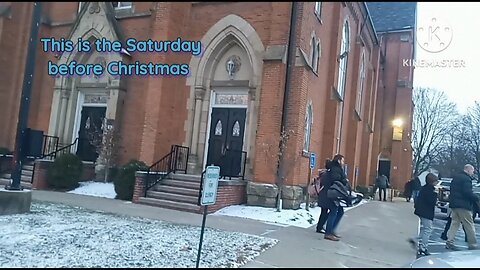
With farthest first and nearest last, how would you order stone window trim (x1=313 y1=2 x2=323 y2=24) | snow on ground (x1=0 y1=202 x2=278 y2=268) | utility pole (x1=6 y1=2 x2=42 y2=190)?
stone window trim (x1=313 y1=2 x2=323 y2=24), utility pole (x1=6 y1=2 x2=42 y2=190), snow on ground (x1=0 y1=202 x2=278 y2=268)

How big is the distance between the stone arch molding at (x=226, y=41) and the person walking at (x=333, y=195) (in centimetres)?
557

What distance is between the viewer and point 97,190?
12281 mm

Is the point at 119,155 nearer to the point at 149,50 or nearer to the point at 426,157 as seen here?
the point at 149,50

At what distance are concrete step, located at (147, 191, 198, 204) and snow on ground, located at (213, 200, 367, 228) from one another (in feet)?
2.76

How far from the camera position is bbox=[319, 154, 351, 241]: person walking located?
7320 mm

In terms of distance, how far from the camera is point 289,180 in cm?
1130

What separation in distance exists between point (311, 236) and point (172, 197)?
14.5 feet

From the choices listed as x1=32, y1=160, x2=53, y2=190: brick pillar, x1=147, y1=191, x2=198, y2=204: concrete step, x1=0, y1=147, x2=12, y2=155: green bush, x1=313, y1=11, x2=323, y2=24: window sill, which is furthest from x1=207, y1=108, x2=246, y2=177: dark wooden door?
x1=0, y1=147, x2=12, y2=155: green bush

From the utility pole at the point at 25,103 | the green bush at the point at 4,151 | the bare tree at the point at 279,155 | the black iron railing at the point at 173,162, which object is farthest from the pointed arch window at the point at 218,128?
the green bush at the point at 4,151

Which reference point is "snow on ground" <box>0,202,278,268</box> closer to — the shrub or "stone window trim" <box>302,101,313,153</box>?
"stone window trim" <box>302,101,313,153</box>

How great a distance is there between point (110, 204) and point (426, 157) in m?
30.6

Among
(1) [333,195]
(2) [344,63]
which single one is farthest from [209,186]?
(2) [344,63]

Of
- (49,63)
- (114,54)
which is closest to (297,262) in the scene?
(114,54)

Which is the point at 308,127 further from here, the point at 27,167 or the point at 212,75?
the point at 27,167
